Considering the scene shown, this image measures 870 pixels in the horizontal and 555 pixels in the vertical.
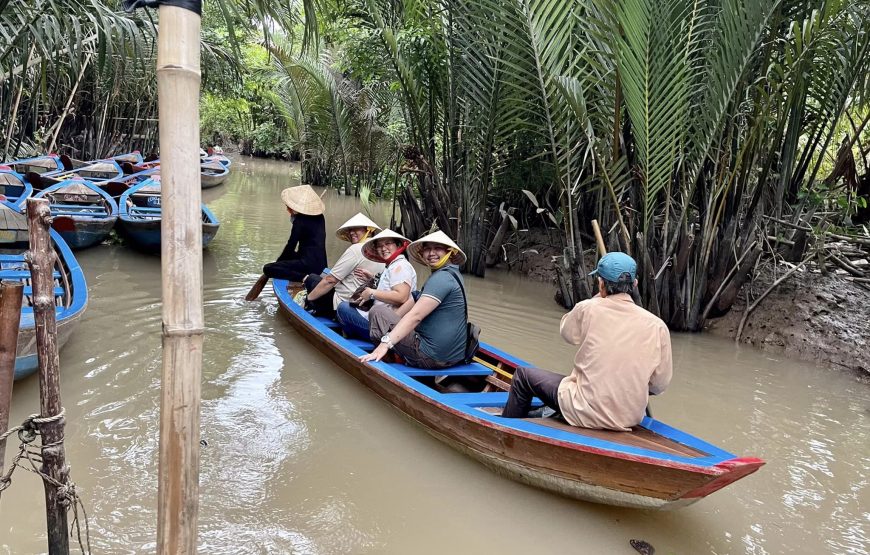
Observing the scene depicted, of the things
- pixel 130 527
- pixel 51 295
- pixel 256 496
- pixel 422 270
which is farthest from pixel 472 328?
pixel 422 270

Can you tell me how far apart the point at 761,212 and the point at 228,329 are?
546 cm

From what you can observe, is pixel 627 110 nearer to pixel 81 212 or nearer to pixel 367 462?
pixel 367 462

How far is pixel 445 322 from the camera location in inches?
161

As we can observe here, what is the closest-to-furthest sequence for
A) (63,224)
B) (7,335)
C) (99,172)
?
(7,335) < (63,224) < (99,172)

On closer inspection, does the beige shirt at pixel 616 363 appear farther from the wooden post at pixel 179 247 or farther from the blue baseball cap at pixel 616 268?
the wooden post at pixel 179 247

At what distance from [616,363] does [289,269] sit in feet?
13.4

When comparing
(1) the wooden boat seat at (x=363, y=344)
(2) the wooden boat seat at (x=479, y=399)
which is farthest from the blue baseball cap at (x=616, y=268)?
(1) the wooden boat seat at (x=363, y=344)

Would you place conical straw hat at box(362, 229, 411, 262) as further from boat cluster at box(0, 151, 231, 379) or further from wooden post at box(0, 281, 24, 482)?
wooden post at box(0, 281, 24, 482)

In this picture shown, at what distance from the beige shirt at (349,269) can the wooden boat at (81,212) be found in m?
4.32

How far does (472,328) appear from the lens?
4.32m

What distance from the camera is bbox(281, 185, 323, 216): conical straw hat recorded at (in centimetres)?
589

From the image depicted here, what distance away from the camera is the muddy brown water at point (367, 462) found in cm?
289

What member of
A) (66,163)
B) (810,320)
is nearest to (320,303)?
(810,320)

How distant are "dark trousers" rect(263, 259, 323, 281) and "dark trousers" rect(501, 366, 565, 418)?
330 centimetres
